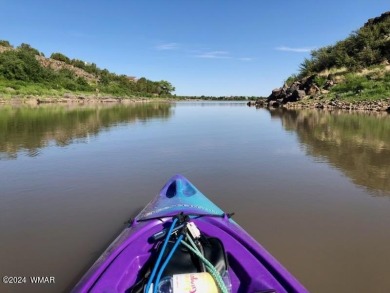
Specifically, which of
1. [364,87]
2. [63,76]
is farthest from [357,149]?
[63,76]

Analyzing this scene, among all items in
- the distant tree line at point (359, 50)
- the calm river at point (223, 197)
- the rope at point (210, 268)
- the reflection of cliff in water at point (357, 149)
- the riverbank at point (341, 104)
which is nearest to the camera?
the rope at point (210, 268)

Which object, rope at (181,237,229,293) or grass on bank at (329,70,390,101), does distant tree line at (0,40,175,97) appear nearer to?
grass on bank at (329,70,390,101)

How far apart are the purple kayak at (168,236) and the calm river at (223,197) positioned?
0.97m

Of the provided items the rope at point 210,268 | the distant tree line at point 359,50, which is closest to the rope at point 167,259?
the rope at point 210,268

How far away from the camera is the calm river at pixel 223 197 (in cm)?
420

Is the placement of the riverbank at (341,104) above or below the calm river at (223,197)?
above

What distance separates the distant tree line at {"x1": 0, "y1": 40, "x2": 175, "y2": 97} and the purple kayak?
206 feet

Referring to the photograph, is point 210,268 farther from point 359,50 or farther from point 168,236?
point 359,50

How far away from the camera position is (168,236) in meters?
3.18

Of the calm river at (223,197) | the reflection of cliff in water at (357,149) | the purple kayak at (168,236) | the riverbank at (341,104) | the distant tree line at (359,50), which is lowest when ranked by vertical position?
the calm river at (223,197)

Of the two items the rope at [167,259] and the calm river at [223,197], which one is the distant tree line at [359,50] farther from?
the rope at [167,259]

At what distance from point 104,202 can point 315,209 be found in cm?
409

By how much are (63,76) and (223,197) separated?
3174 inches

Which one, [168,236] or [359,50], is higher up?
[359,50]
